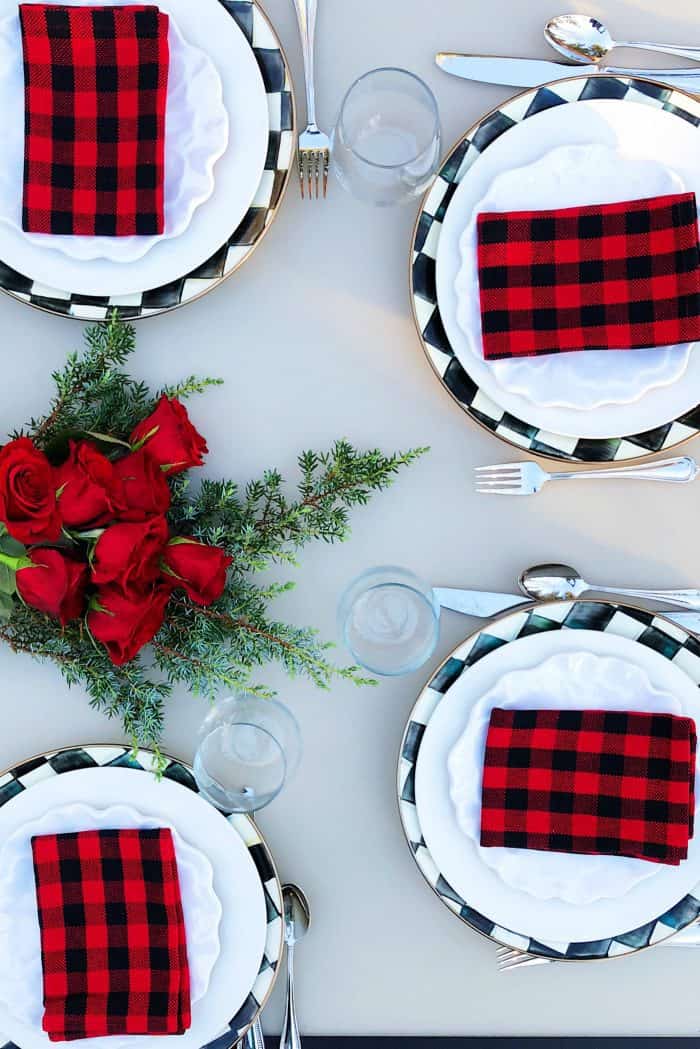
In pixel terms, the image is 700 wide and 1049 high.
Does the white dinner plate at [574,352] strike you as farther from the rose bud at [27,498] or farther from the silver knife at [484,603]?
the rose bud at [27,498]

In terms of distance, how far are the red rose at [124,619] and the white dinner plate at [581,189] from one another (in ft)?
1.27

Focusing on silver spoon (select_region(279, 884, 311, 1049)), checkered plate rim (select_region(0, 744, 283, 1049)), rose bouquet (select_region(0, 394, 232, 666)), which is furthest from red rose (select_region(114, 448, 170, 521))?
silver spoon (select_region(279, 884, 311, 1049))

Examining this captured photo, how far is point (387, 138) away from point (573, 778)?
0.65 meters

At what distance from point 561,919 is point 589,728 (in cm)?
20

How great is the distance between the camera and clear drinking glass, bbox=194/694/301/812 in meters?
0.82

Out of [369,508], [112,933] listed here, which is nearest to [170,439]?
[369,508]

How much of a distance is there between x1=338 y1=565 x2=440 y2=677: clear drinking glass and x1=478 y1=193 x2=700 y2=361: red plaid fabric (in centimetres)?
24

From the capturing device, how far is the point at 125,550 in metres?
0.64

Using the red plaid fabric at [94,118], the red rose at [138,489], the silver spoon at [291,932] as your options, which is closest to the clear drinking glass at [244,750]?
the silver spoon at [291,932]

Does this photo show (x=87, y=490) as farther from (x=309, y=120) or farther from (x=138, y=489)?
(x=309, y=120)

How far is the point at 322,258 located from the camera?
0.88m

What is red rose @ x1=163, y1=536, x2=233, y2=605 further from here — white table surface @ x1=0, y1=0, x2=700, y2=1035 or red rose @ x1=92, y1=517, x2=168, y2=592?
white table surface @ x1=0, y1=0, x2=700, y2=1035

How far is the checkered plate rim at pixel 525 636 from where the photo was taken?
0.86m

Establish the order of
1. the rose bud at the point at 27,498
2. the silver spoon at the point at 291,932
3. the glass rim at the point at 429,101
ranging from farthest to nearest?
the silver spoon at the point at 291,932 → the glass rim at the point at 429,101 → the rose bud at the point at 27,498
